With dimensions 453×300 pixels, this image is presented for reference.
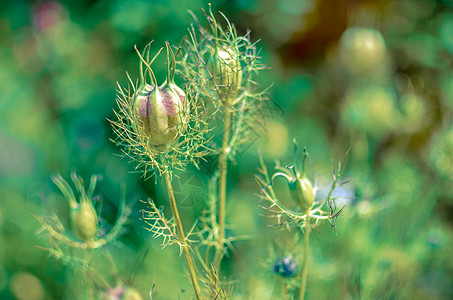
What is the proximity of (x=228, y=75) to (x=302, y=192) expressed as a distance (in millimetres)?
96

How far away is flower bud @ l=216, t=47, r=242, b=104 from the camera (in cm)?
32

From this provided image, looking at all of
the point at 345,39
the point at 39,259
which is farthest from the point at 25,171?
the point at 345,39

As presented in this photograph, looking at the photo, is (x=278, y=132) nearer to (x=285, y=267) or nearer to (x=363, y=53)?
(x=363, y=53)

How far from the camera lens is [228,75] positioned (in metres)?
0.32

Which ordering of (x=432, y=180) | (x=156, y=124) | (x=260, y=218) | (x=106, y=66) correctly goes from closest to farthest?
(x=156, y=124), (x=432, y=180), (x=260, y=218), (x=106, y=66)

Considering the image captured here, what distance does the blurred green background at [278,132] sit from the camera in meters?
0.57

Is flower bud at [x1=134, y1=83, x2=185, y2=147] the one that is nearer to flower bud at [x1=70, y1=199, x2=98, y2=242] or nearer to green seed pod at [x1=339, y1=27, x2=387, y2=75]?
flower bud at [x1=70, y1=199, x2=98, y2=242]

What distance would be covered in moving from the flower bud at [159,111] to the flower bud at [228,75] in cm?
5

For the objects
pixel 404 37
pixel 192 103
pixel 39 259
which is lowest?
pixel 39 259

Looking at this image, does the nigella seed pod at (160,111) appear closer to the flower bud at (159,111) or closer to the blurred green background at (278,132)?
the flower bud at (159,111)

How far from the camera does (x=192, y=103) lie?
0.29m

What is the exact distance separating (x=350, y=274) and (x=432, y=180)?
0.24 metres

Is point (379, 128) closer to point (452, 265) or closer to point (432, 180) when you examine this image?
point (432, 180)

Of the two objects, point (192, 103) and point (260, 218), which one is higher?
point (192, 103)
